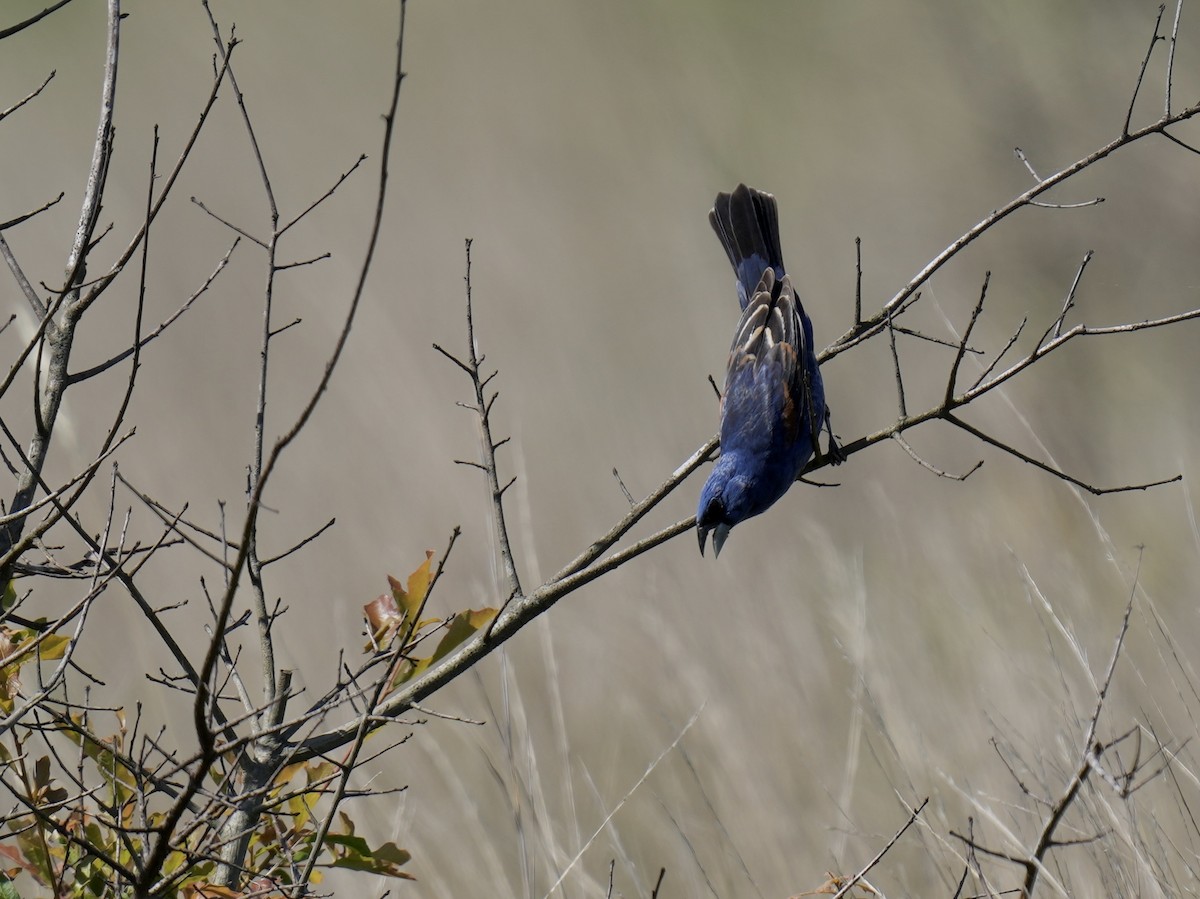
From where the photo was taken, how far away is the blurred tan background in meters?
5.10

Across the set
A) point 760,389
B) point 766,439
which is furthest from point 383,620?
point 760,389

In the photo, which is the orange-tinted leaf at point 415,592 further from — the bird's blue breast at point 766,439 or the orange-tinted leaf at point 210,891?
the bird's blue breast at point 766,439

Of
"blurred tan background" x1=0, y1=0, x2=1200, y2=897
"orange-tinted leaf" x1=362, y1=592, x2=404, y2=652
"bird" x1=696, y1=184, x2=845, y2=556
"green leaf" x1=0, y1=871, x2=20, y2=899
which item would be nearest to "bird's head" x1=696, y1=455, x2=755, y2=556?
"bird" x1=696, y1=184, x2=845, y2=556

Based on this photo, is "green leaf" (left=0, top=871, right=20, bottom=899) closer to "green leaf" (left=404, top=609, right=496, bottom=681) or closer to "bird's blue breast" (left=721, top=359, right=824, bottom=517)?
"green leaf" (left=404, top=609, right=496, bottom=681)

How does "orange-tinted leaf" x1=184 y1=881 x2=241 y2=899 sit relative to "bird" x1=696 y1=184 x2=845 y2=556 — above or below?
below

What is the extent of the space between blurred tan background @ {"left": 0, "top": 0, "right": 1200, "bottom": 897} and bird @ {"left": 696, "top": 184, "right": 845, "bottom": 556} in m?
0.73

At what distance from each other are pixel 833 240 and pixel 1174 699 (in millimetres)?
4678

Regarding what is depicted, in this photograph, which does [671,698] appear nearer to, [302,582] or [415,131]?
[302,582]

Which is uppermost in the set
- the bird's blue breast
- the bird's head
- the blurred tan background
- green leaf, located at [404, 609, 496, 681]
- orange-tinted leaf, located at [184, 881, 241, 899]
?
the blurred tan background

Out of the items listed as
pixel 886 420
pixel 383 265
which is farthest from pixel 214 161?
pixel 886 420

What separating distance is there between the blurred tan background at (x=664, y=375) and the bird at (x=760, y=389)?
730 mm

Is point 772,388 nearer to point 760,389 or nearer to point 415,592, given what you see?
point 760,389

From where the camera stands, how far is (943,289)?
302 inches

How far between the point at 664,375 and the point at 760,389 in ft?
12.2
